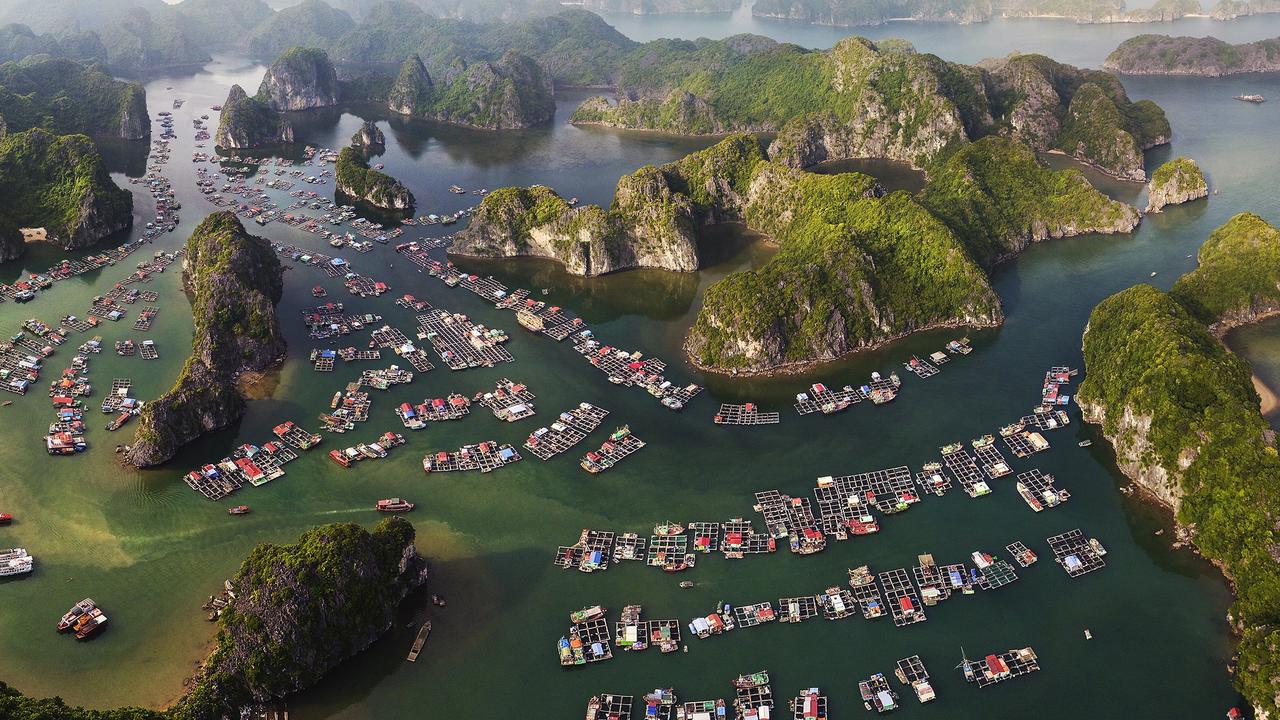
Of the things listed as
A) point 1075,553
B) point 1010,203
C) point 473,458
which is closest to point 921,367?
point 1075,553

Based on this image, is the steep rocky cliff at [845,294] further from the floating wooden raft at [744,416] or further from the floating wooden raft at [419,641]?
the floating wooden raft at [419,641]

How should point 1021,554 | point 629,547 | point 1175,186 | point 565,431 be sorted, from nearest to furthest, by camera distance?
point 1021,554, point 629,547, point 565,431, point 1175,186

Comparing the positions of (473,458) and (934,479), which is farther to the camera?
(473,458)

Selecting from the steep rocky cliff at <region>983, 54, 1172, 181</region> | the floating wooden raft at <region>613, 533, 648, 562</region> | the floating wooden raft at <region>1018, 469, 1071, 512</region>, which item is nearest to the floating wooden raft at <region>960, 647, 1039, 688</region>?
the floating wooden raft at <region>1018, 469, 1071, 512</region>

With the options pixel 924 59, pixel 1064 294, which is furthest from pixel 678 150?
pixel 1064 294

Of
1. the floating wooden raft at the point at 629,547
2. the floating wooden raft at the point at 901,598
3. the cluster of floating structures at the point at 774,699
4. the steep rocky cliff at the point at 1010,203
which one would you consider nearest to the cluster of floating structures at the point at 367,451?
the floating wooden raft at the point at 629,547

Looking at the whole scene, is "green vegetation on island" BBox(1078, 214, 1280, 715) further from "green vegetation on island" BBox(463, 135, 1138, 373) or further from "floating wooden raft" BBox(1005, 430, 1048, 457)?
"green vegetation on island" BBox(463, 135, 1138, 373)

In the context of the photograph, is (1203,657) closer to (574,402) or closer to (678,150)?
(574,402)

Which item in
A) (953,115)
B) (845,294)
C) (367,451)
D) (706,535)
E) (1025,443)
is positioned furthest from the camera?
(953,115)

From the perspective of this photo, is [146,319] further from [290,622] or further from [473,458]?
[290,622]
